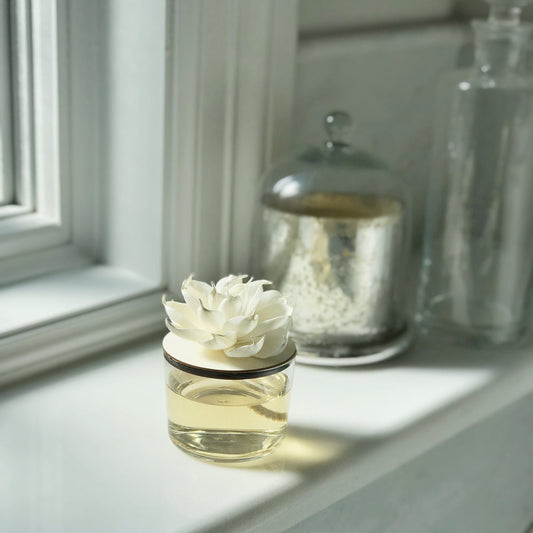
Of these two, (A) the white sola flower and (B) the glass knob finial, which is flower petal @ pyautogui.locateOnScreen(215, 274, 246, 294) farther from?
→ (B) the glass knob finial

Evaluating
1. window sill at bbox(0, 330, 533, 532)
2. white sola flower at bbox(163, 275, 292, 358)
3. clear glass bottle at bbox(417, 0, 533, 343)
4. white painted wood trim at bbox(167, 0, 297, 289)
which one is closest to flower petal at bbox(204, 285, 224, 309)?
white sola flower at bbox(163, 275, 292, 358)

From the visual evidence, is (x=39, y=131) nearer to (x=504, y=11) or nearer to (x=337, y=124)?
(x=337, y=124)

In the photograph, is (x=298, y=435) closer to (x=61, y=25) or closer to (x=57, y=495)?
(x=57, y=495)

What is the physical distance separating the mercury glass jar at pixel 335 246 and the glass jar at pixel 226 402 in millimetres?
161

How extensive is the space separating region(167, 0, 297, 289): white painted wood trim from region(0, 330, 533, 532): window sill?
112 millimetres

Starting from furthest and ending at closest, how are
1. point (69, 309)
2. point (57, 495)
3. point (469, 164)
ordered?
point (469, 164) < point (69, 309) < point (57, 495)

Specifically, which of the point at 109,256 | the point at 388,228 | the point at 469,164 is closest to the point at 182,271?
the point at 109,256

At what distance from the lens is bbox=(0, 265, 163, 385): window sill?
752 millimetres

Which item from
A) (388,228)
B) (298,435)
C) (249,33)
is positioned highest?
(249,33)

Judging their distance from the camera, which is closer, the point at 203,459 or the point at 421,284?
the point at 203,459

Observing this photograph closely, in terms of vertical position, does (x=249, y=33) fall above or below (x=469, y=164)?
above

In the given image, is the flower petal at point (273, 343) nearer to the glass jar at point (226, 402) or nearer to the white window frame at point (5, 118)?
the glass jar at point (226, 402)

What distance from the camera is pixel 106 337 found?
82 centimetres

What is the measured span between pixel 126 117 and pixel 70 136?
6 cm
